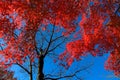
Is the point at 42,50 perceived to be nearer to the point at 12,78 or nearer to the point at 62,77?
the point at 62,77

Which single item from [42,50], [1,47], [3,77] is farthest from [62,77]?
[3,77]

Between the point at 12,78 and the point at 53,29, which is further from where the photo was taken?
the point at 12,78

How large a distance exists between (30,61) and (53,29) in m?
3.03

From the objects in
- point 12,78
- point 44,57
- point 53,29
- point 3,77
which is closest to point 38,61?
point 44,57

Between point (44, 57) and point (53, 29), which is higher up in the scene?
point (53, 29)

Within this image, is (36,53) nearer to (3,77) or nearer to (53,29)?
(53,29)

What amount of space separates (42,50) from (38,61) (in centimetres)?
88

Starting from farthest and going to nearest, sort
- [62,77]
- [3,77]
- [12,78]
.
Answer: [12,78] < [3,77] < [62,77]

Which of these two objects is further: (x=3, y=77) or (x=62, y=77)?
(x=3, y=77)

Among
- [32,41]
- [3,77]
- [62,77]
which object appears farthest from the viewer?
[3,77]

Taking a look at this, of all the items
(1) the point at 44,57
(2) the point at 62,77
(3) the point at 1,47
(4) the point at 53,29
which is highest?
(4) the point at 53,29

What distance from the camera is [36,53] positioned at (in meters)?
17.8

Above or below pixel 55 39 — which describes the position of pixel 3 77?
above

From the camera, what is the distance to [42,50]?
18.1m
